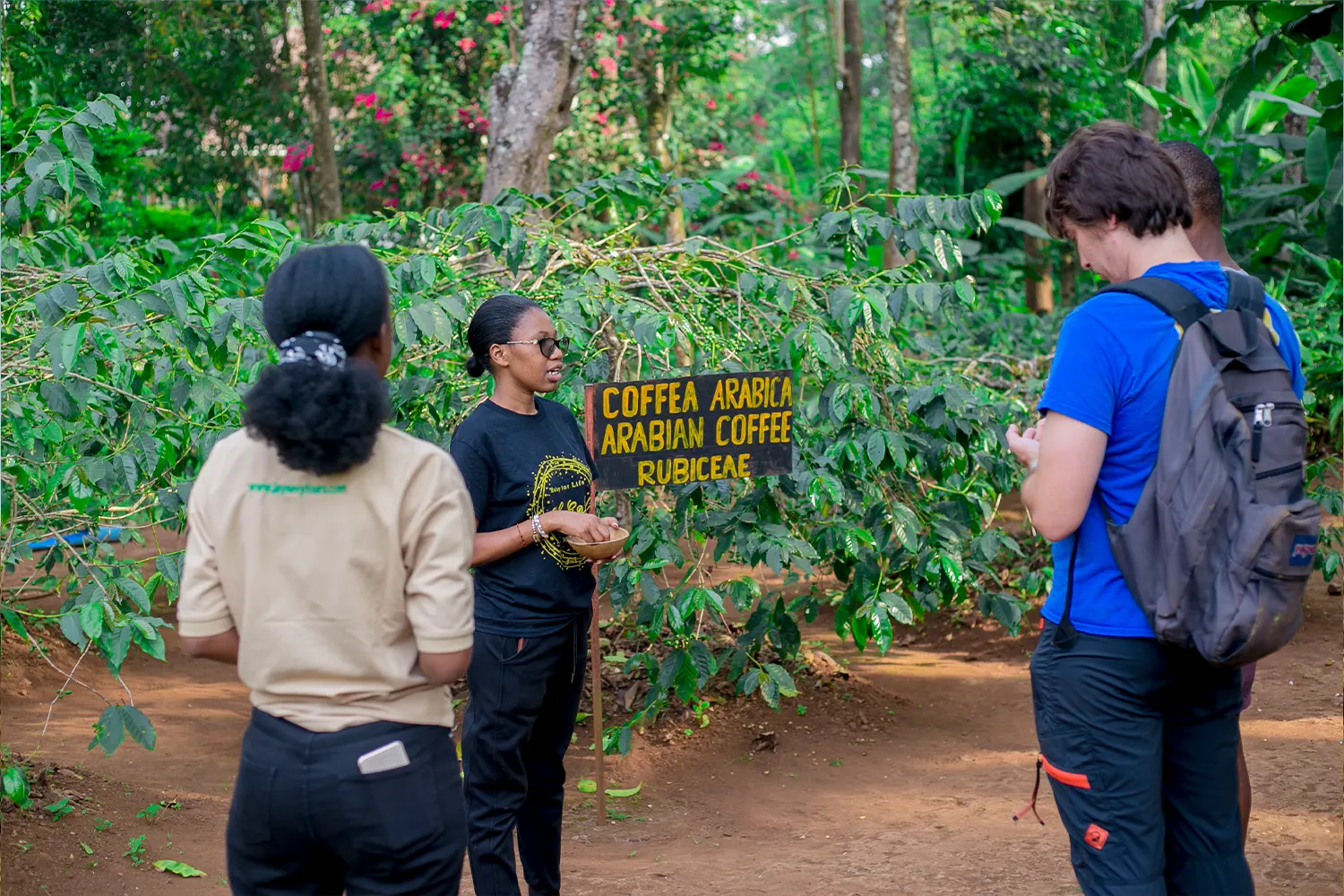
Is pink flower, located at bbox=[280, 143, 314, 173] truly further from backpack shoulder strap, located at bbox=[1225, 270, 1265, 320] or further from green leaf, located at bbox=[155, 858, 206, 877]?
backpack shoulder strap, located at bbox=[1225, 270, 1265, 320]

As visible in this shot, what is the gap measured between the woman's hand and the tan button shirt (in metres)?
1.01

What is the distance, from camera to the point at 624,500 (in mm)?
4637

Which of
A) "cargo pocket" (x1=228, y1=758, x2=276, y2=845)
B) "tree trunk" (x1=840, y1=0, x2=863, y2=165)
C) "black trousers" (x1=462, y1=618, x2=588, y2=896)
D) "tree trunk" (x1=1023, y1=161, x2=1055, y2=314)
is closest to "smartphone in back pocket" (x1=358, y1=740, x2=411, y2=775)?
"cargo pocket" (x1=228, y1=758, x2=276, y2=845)

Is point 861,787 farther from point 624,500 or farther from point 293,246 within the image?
point 293,246

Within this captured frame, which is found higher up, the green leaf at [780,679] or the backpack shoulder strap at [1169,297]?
the backpack shoulder strap at [1169,297]

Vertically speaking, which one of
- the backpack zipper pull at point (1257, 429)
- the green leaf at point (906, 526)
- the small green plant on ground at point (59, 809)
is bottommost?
the small green plant on ground at point (59, 809)

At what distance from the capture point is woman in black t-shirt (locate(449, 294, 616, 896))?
296 centimetres

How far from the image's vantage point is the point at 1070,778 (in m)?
2.17

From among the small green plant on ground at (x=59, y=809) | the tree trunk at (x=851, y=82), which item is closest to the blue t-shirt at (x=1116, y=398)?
the small green plant on ground at (x=59, y=809)

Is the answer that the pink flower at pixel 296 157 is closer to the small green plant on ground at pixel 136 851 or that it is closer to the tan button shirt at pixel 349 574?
the small green plant on ground at pixel 136 851

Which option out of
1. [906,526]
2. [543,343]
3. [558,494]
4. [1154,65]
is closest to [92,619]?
[558,494]

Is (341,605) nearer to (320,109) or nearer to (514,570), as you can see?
(514,570)

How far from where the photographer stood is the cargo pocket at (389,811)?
1868 mm

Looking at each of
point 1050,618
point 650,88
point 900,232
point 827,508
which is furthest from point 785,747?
point 650,88
